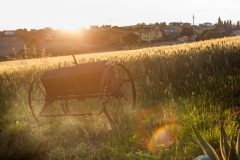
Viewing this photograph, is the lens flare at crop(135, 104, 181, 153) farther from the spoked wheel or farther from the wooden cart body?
the spoked wheel

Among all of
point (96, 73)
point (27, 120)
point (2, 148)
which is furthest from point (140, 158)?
point (27, 120)

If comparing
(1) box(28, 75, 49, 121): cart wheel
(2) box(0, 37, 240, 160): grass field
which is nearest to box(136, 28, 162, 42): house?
(1) box(28, 75, 49, 121): cart wheel

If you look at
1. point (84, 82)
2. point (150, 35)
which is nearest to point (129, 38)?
point (150, 35)

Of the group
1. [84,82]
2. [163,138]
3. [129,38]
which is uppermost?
[84,82]

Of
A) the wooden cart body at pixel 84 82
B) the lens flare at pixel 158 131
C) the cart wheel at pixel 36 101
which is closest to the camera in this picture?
the lens flare at pixel 158 131

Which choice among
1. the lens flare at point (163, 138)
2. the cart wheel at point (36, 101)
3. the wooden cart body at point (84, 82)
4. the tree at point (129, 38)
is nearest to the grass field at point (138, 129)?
the lens flare at point (163, 138)

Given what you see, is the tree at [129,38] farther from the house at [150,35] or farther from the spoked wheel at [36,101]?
the spoked wheel at [36,101]

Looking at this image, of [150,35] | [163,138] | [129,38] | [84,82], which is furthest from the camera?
[150,35]

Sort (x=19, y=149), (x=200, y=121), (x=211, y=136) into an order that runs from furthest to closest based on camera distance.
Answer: (x=19, y=149) < (x=200, y=121) < (x=211, y=136)

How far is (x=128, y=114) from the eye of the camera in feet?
29.2

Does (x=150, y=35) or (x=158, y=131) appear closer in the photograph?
(x=158, y=131)

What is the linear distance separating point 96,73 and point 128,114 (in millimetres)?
1193

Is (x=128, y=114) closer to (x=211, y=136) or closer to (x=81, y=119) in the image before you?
(x=81, y=119)

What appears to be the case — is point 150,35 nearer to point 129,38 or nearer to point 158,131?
point 129,38
